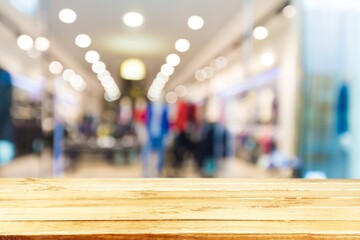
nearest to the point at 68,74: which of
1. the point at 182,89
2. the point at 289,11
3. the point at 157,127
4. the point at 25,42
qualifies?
the point at 182,89

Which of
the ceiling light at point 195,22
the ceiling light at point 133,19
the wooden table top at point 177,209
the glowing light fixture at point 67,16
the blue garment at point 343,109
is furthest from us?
the ceiling light at point 133,19

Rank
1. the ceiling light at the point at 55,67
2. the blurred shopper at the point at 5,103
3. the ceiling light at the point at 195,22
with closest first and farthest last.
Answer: the blurred shopper at the point at 5,103, the ceiling light at the point at 195,22, the ceiling light at the point at 55,67

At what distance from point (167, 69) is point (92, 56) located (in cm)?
332

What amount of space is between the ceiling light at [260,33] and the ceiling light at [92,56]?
5499 millimetres

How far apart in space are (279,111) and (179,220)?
19.0 feet

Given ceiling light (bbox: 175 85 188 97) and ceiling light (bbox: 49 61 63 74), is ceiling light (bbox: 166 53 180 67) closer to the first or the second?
ceiling light (bbox: 49 61 63 74)

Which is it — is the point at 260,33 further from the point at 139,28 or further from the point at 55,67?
the point at 55,67

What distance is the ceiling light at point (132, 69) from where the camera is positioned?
11.7 metres

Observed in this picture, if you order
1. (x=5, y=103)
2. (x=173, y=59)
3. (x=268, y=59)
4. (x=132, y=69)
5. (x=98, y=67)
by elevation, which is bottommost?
(x=5, y=103)

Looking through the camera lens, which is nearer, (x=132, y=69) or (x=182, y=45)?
(x=182, y=45)

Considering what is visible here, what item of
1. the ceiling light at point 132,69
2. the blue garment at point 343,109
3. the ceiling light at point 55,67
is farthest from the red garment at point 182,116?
the ceiling light at point 55,67

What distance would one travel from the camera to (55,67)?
41.5ft

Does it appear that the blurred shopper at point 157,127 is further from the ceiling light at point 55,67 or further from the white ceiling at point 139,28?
the ceiling light at point 55,67

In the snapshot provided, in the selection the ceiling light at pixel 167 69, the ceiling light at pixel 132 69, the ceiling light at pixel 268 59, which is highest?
the ceiling light at pixel 167 69
